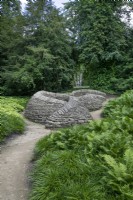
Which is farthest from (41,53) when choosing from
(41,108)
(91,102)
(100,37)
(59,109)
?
(59,109)

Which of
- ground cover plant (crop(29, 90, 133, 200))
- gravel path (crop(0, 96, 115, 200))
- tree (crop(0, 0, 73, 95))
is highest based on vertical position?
tree (crop(0, 0, 73, 95))

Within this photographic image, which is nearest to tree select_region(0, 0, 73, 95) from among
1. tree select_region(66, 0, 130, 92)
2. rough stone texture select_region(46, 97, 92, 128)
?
tree select_region(66, 0, 130, 92)

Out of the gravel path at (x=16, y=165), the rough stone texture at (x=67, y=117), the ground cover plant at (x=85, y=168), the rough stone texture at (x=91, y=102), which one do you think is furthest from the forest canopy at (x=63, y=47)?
the ground cover plant at (x=85, y=168)

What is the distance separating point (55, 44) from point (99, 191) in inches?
593

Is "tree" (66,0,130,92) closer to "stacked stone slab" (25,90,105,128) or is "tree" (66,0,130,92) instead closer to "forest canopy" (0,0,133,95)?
"forest canopy" (0,0,133,95)

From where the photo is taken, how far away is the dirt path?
5129 mm

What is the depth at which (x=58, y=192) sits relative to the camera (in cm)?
439

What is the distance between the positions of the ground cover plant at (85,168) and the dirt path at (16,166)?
31cm

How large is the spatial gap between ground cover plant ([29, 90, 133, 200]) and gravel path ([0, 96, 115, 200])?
0.31m

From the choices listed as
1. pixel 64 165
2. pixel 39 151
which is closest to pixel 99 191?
pixel 64 165

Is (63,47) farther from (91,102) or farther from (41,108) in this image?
(41,108)

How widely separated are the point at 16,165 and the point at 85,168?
230 cm

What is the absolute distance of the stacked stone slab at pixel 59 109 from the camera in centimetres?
1120

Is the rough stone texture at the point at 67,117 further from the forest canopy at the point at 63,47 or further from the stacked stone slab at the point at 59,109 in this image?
the forest canopy at the point at 63,47
